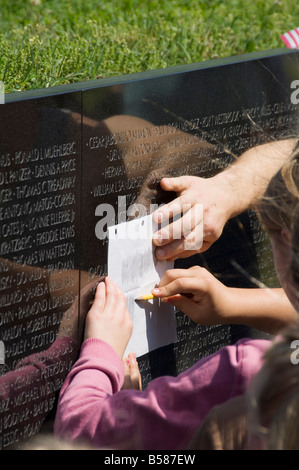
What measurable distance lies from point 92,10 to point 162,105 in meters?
2.41

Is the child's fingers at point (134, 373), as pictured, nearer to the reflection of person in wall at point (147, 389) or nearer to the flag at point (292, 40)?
the reflection of person in wall at point (147, 389)

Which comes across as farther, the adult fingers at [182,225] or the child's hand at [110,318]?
the adult fingers at [182,225]

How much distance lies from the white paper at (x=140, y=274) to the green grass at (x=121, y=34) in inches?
29.8

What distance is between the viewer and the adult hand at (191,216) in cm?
257

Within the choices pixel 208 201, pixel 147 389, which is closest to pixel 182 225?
pixel 208 201

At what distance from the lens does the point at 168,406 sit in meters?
1.85

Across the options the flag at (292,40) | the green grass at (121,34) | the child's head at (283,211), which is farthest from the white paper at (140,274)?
the flag at (292,40)

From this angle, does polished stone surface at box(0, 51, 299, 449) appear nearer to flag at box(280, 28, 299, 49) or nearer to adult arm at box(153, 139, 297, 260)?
adult arm at box(153, 139, 297, 260)

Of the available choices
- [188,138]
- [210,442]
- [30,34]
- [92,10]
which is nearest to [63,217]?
[188,138]
